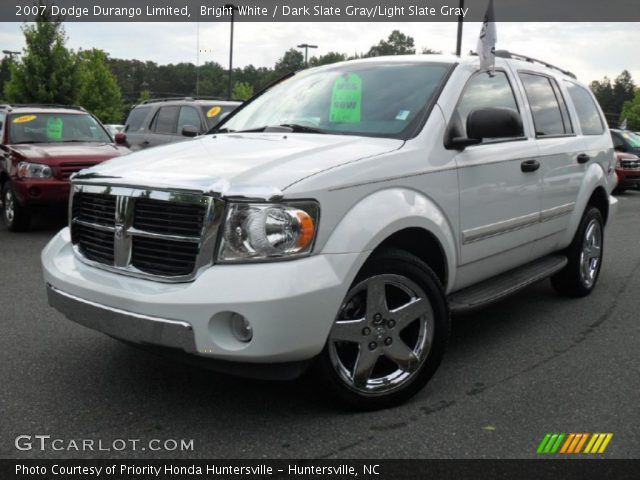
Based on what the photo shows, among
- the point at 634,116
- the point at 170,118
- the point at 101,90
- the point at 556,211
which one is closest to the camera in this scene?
the point at 556,211

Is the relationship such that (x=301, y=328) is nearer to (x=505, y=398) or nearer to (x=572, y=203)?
(x=505, y=398)

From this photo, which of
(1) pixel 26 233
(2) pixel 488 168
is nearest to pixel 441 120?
(2) pixel 488 168

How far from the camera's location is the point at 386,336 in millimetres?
3246

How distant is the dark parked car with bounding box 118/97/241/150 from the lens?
1102cm

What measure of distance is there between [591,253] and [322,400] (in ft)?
11.4

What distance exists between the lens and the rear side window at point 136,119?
12.5m

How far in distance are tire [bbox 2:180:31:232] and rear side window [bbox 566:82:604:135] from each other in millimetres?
6903

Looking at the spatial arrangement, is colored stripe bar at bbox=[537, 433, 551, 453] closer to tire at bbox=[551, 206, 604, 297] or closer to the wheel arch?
the wheel arch

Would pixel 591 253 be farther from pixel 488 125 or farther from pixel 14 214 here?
pixel 14 214

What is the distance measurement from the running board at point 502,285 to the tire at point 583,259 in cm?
38

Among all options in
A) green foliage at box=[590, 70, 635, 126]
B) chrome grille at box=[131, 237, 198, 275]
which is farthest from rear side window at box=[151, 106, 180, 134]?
green foliage at box=[590, 70, 635, 126]

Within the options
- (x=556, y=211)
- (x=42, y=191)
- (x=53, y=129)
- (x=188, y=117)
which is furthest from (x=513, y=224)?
(x=188, y=117)

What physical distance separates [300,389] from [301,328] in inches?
33.4

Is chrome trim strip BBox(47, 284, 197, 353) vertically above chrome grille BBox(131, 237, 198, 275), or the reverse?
chrome grille BBox(131, 237, 198, 275)
